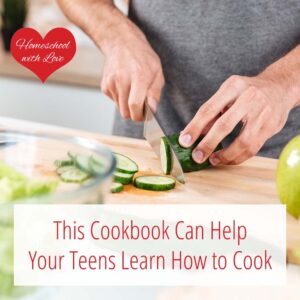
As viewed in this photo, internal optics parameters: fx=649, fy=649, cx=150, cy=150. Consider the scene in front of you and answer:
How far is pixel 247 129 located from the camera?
887 millimetres

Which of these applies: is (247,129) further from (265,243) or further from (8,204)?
(8,204)

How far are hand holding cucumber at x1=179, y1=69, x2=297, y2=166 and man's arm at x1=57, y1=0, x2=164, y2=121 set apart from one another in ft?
0.32

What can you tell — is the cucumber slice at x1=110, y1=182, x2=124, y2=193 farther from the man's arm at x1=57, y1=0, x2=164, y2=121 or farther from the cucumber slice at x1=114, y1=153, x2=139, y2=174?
the man's arm at x1=57, y1=0, x2=164, y2=121

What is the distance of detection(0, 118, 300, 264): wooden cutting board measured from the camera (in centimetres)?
79

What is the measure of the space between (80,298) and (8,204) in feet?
0.56

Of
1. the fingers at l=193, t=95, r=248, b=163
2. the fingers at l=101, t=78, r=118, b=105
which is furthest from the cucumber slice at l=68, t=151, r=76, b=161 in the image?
the fingers at l=101, t=78, r=118, b=105

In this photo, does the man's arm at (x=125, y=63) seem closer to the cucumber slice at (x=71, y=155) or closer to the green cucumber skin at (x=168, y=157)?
the green cucumber skin at (x=168, y=157)

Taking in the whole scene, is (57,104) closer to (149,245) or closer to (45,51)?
(45,51)

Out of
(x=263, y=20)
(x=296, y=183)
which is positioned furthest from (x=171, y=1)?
(x=296, y=183)

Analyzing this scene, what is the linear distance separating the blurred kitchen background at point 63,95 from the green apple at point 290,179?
1.09m

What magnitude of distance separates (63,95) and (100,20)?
0.78m

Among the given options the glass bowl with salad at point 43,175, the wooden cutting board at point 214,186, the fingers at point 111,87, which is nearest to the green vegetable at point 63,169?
the glass bowl with salad at point 43,175

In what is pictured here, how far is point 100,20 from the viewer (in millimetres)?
1101

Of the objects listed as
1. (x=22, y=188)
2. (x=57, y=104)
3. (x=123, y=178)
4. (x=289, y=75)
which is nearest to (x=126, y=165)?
(x=123, y=178)
